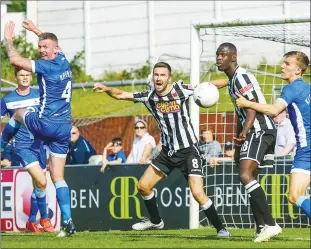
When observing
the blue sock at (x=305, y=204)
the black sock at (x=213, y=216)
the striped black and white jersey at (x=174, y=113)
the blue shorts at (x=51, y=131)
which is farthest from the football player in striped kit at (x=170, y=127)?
the blue sock at (x=305, y=204)

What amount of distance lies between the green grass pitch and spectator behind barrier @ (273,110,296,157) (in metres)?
3.18

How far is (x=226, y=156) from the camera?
59.2ft

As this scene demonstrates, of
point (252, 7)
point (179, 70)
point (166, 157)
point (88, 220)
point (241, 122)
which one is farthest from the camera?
point (252, 7)

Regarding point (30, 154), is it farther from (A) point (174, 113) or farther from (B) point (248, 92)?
(B) point (248, 92)

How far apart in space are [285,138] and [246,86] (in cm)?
516

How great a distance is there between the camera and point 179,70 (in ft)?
93.5

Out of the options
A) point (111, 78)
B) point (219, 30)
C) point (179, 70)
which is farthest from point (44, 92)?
point (111, 78)

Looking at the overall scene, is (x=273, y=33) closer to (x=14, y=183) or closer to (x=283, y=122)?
(x=283, y=122)

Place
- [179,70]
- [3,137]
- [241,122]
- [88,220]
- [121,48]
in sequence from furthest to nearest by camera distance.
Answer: [121,48] < [179,70] < [88,220] < [3,137] < [241,122]

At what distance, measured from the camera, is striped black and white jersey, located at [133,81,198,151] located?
13.3m

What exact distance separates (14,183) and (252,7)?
14.0 metres

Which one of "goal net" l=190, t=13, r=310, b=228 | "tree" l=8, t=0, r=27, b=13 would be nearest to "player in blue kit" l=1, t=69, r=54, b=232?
"goal net" l=190, t=13, r=310, b=228

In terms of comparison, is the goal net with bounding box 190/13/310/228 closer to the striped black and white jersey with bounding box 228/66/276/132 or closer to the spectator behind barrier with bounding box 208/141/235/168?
the spectator behind barrier with bounding box 208/141/235/168

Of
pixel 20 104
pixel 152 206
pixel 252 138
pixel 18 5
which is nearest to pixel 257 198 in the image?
pixel 252 138
